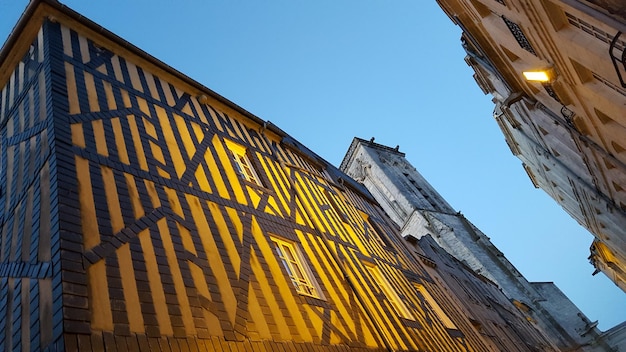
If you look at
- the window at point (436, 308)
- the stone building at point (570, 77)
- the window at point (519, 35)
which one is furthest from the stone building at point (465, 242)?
the window at point (519, 35)

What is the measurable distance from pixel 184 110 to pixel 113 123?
6.92ft

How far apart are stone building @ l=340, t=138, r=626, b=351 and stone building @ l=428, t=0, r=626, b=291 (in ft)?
34.6

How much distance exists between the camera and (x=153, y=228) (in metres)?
4.71

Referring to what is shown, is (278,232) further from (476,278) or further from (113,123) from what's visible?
(476,278)

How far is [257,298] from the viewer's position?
520cm

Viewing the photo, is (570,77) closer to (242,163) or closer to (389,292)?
(389,292)

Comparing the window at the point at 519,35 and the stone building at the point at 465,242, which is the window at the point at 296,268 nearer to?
the window at the point at 519,35

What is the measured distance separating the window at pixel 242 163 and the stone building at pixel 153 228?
4cm

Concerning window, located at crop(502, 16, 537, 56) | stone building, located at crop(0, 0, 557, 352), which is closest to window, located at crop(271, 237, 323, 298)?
stone building, located at crop(0, 0, 557, 352)

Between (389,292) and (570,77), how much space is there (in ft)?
17.6

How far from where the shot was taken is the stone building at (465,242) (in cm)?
2533

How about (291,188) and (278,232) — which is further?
(291,188)

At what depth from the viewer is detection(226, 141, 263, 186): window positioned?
7.67 m

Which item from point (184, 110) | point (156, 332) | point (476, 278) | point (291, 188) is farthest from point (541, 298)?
point (156, 332)
